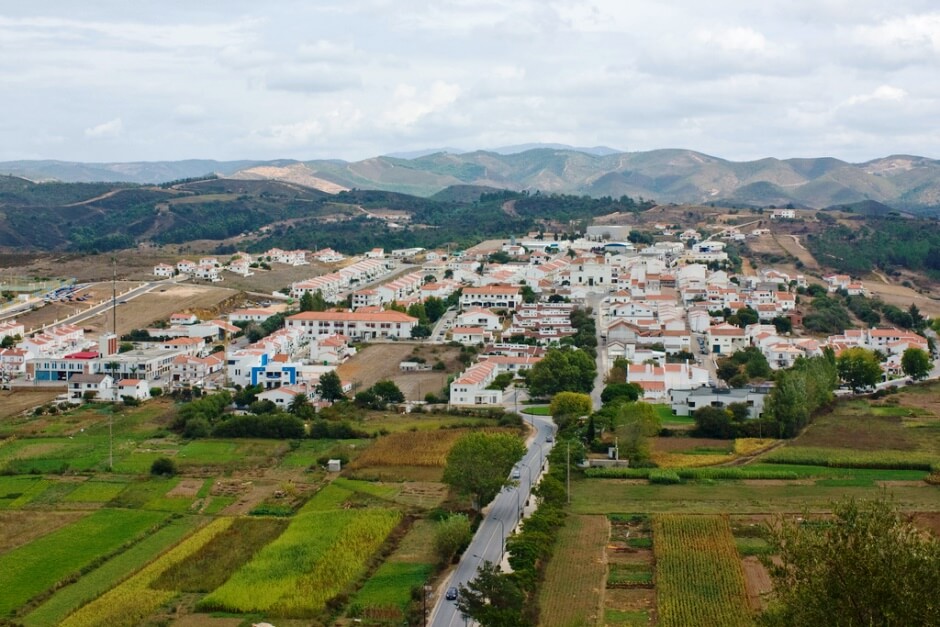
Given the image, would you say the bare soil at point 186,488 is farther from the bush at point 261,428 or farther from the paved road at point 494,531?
the paved road at point 494,531

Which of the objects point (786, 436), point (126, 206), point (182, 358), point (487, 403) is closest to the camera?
point (786, 436)

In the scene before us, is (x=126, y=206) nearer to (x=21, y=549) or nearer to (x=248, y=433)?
(x=248, y=433)

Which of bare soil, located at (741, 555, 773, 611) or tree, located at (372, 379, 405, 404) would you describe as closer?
bare soil, located at (741, 555, 773, 611)

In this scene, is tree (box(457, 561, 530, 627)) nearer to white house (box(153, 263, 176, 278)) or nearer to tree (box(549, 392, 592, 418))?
tree (box(549, 392, 592, 418))

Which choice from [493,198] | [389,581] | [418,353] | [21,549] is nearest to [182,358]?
[418,353]

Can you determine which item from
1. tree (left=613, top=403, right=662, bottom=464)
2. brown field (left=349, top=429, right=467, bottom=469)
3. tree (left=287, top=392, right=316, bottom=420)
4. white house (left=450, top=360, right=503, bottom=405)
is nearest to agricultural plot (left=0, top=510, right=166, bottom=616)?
brown field (left=349, top=429, right=467, bottom=469)

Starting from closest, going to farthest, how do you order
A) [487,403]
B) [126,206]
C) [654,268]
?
[487,403], [654,268], [126,206]
